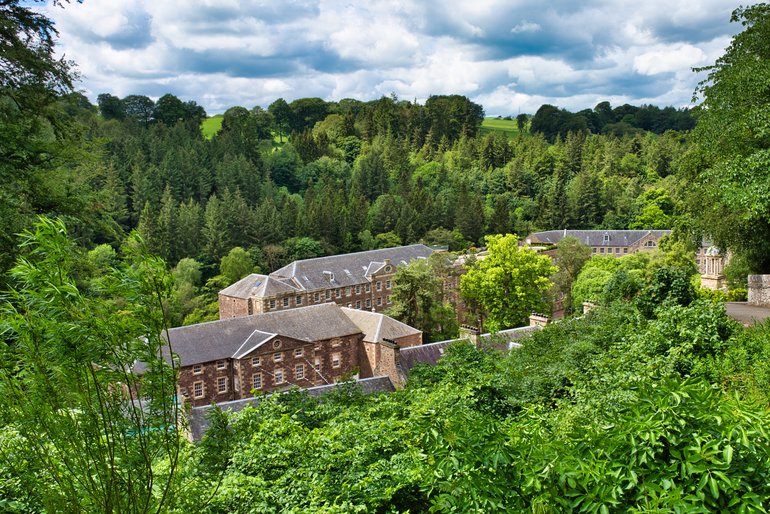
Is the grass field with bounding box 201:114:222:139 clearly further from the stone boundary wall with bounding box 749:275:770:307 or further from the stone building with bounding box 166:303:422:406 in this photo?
the stone boundary wall with bounding box 749:275:770:307

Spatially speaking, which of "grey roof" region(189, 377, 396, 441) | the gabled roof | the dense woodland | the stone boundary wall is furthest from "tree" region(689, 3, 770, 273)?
the gabled roof

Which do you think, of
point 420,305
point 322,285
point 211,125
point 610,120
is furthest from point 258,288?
point 610,120

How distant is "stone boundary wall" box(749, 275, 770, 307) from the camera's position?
1936cm

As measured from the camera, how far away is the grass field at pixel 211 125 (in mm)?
121556

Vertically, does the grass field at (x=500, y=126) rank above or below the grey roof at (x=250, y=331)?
above

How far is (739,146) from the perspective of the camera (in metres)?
16.8

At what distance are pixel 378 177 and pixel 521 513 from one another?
283 ft

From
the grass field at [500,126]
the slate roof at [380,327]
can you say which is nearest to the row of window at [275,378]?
the slate roof at [380,327]

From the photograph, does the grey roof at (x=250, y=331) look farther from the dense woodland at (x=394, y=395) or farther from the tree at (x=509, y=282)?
the dense woodland at (x=394, y=395)

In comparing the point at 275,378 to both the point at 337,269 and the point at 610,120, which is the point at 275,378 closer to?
the point at 337,269

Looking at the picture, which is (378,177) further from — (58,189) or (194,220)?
(58,189)

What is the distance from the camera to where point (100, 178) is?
6938 centimetres

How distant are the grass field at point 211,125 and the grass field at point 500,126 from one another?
196 feet

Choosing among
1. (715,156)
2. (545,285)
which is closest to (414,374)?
(715,156)
